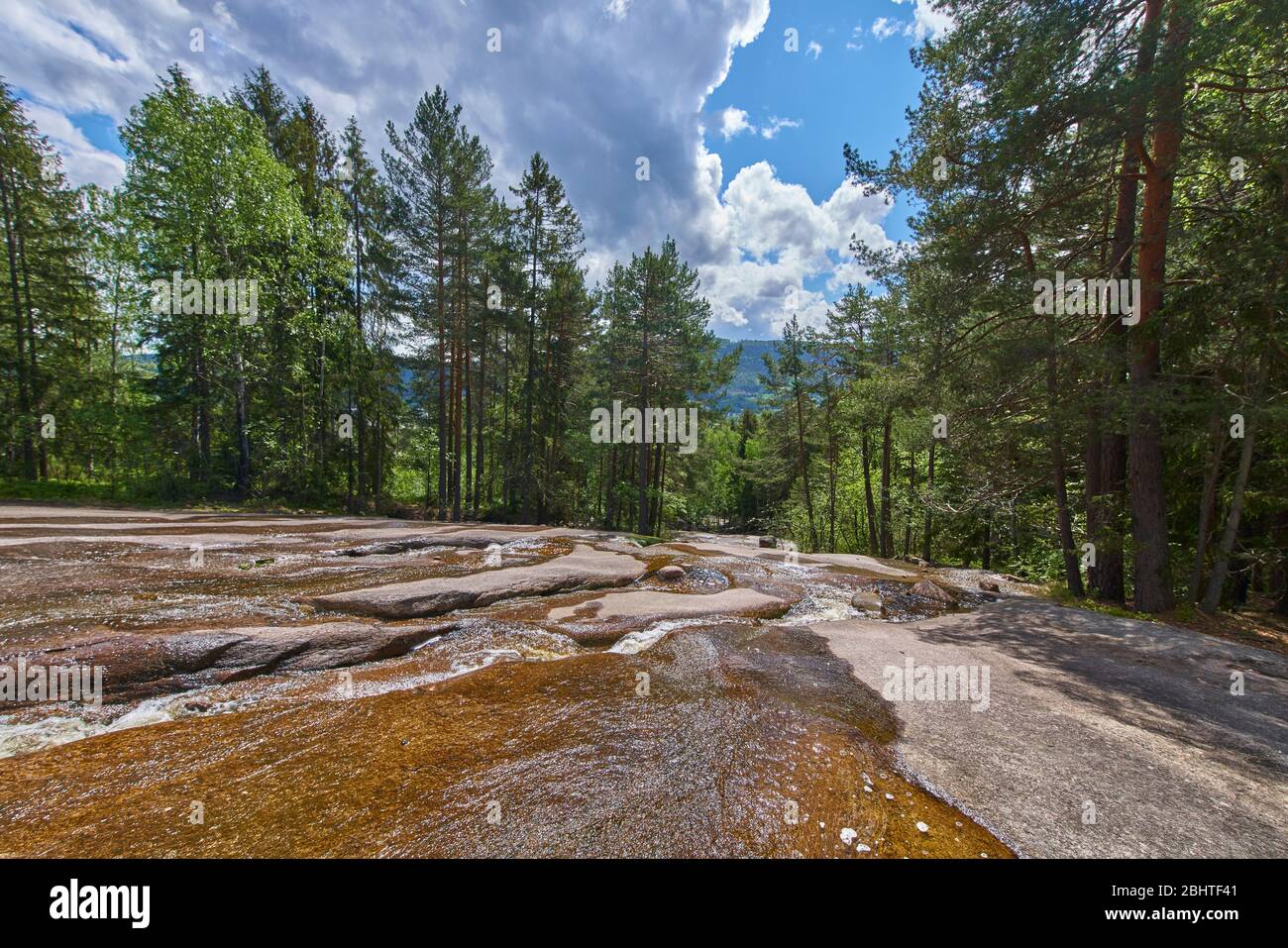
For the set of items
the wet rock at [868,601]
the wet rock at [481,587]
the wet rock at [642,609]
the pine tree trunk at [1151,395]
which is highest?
the pine tree trunk at [1151,395]

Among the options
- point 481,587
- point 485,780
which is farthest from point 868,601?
point 485,780

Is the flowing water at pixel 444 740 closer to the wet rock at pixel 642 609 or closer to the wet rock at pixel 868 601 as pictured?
the wet rock at pixel 642 609

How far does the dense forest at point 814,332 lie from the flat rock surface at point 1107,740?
4514 mm

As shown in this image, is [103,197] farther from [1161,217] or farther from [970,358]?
[1161,217]

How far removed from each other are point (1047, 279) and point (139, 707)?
50.8 feet

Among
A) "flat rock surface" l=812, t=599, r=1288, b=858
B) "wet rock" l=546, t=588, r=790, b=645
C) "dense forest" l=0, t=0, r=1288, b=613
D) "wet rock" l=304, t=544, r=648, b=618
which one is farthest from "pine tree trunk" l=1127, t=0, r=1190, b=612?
"wet rock" l=304, t=544, r=648, b=618

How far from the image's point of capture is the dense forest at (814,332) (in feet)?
24.3

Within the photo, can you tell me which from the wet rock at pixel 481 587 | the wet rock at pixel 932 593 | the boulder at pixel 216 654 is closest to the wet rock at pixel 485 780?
the boulder at pixel 216 654

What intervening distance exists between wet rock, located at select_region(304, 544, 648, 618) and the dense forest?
929 centimetres

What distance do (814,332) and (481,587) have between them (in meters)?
22.7

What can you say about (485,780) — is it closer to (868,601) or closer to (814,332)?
(868,601)

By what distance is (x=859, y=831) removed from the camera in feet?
8.63

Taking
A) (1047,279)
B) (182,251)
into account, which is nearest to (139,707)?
(1047,279)
